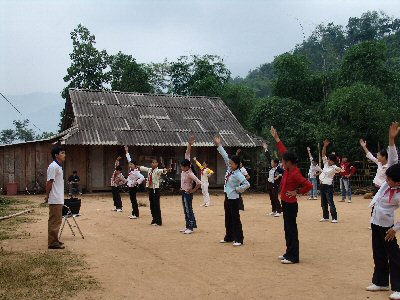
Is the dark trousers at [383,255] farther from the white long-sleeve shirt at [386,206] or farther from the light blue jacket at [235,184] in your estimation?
the light blue jacket at [235,184]

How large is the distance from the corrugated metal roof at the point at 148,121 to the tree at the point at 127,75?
7.29 m

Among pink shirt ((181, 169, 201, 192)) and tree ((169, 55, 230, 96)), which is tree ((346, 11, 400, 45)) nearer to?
tree ((169, 55, 230, 96))

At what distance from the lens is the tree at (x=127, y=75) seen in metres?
34.1

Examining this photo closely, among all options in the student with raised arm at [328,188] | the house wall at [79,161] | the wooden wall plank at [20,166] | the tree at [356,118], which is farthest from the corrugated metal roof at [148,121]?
the student with raised arm at [328,188]

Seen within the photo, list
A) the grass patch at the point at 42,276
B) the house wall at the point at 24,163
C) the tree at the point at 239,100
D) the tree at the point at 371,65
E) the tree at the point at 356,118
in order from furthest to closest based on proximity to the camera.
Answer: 1. the tree at the point at 239,100
2. the tree at the point at 371,65
3. the tree at the point at 356,118
4. the house wall at the point at 24,163
5. the grass patch at the point at 42,276

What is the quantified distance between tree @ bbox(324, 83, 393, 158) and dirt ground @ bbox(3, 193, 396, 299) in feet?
34.1

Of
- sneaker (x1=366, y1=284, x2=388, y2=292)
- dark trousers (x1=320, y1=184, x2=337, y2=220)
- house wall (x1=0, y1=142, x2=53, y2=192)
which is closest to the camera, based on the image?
sneaker (x1=366, y1=284, x2=388, y2=292)

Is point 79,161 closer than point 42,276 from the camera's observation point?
No

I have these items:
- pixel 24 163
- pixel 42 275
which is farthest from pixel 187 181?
pixel 24 163

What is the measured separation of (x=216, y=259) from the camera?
7.43 metres

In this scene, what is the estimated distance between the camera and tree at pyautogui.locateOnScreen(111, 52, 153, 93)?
112 ft

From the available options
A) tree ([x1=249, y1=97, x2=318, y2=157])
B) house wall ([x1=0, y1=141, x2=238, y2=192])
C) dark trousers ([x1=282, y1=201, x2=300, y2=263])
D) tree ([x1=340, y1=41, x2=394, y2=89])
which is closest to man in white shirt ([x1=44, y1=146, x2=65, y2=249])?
dark trousers ([x1=282, y1=201, x2=300, y2=263])

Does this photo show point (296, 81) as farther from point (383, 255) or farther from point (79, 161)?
A: point (383, 255)

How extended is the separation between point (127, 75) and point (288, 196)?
28.3 metres
